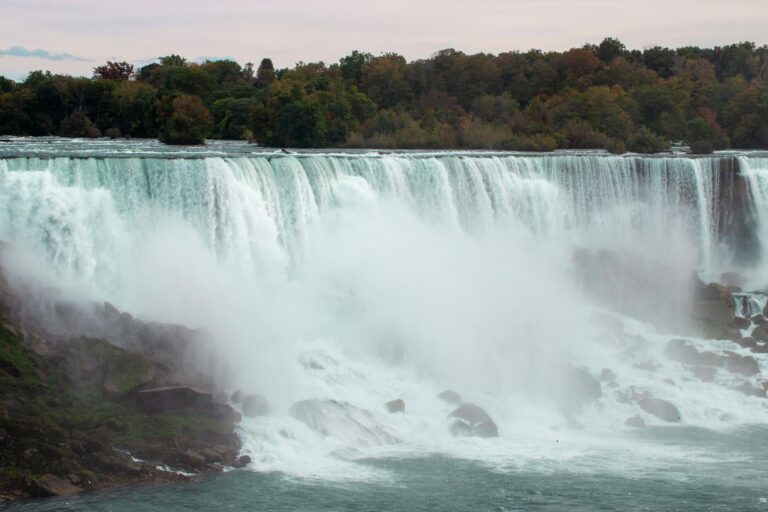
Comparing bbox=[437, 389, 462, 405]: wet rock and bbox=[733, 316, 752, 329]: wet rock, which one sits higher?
bbox=[733, 316, 752, 329]: wet rock

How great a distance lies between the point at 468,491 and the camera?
18.9m

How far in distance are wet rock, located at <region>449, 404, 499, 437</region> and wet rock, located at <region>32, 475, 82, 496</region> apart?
24.6 feet

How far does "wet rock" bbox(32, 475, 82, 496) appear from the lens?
18094 millimetres

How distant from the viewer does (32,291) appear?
2234cm

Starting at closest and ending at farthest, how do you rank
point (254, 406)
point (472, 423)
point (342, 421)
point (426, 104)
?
1. point (254, 406)
2. point (342, 421)
3. point (472, 423)
4. point (426, 104)

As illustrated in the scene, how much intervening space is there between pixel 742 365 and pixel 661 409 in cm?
383

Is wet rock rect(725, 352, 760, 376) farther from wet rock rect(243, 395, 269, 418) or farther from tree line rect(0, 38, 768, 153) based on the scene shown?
tree line rect(0, 38, 768, 153)

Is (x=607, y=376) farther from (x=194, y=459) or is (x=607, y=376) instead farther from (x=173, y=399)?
(x=194, y=459)

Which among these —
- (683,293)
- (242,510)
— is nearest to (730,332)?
(683,293)

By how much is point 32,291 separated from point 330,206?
862 centimetres

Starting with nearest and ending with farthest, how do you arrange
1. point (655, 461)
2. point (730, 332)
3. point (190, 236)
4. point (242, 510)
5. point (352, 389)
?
1. point (242, 510)
2. point (655, 461)
3. point (352, 389)
4. point (190, 236)
5. point (730, 332)

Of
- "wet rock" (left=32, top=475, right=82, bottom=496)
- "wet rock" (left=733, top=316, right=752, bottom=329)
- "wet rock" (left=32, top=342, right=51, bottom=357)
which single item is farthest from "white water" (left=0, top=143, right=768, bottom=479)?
"wet rock" (left=32, top=475, right=82, bottom=496)

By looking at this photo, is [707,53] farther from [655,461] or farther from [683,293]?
[655,461]

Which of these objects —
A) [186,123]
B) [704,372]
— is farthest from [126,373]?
[186,123]
